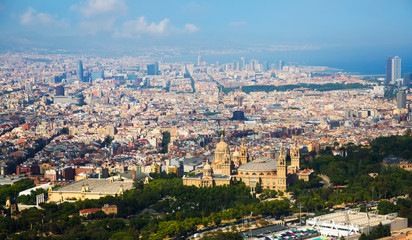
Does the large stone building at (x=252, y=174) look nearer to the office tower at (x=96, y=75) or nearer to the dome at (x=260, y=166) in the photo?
the dome at (x=260, y=166)

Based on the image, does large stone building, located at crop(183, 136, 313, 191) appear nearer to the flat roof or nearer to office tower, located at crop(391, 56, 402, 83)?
the flat roof

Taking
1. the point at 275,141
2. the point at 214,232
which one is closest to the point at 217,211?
the point at 214,232

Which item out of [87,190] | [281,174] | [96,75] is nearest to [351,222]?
[281,174]

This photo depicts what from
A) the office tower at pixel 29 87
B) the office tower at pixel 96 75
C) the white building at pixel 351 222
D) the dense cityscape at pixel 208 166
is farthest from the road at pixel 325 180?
the office tower at pixel 96 75

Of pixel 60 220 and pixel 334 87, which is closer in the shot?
pixel 60 220

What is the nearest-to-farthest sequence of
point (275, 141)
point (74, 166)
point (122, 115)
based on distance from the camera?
point (74, 166), point (275, 141), point (122, 115)

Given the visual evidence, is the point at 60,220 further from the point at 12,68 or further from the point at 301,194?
the point at 12,68

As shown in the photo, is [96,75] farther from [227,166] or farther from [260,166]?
[260,166]
